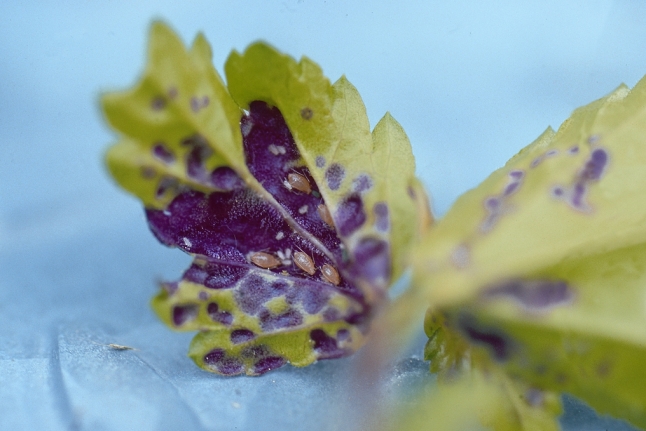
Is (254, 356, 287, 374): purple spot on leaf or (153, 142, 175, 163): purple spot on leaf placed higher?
(153, 142, 175, 163): purple spot on leaf

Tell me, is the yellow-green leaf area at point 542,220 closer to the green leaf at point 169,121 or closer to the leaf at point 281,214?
the leaf at point 281,214

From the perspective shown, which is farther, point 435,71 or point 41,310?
point 435,71

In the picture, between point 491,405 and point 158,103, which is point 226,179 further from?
point 491,405

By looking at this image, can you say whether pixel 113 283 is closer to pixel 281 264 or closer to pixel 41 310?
pixel 41 310

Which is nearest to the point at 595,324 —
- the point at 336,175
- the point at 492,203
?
the point at 492,203

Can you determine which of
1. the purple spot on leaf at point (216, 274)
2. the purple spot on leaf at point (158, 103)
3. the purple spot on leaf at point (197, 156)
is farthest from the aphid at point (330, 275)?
the purple spot on leaf at point (158, 103)

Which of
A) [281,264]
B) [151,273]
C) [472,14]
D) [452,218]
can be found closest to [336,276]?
[281,264]

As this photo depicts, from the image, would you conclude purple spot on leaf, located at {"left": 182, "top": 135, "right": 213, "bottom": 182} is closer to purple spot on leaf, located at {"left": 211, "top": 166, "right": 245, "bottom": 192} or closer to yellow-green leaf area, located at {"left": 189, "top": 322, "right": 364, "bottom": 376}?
purple spot on leaf, located at {"left": 211, "top": 166, "right": 245, "bottom": 192}

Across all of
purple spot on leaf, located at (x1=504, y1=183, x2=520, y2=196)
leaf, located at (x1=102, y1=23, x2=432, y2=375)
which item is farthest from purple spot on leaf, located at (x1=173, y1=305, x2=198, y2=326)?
purple spot on leaf, located at (x1=504, y1=183, x2=520, y2=196)
